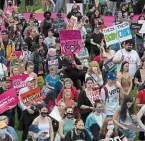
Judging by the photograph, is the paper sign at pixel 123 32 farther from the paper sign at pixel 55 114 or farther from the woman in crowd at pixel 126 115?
the woman in crowd at pixel 126 115

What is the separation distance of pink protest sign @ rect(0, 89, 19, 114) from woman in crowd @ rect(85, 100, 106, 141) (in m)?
1.87

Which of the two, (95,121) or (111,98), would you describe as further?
(111,98)

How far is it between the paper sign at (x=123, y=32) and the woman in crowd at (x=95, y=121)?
15.3 ft

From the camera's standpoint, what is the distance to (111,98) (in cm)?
1455

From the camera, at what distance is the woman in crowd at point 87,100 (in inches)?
567

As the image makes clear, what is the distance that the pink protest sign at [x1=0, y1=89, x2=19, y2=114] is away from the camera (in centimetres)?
1451

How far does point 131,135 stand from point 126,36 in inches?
200

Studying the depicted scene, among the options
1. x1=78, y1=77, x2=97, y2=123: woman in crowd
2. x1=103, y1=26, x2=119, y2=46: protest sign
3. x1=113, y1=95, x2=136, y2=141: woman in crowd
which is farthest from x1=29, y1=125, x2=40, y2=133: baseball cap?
x1=103, y1=26, x2=119, y2=46: protest sign

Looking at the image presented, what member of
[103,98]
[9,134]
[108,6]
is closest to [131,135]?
[103,98]

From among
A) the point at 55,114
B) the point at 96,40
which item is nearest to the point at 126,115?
the point at 55,114

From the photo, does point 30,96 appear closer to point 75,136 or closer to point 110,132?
point 75,136

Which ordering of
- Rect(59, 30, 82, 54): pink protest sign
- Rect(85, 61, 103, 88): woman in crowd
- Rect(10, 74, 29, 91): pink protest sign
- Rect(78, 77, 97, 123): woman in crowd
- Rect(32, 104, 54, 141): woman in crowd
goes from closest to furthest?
Rect(32, 104, 54, 141): woman in crowd → Rect(78, 77, 97, 123): woman in crowd → Rect(10, 74, 29, 91): pink protest sign → Rect(85, 61, 103, 88): woman in crowd → Rect(59, 30, 82, 54): pink protest sign

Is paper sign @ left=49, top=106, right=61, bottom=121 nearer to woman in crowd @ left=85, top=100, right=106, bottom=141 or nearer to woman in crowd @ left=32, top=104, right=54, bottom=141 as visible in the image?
woman in crowd @ left=32, top=104, right=54, bottom=141

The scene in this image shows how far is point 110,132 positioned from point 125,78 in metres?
3.03
